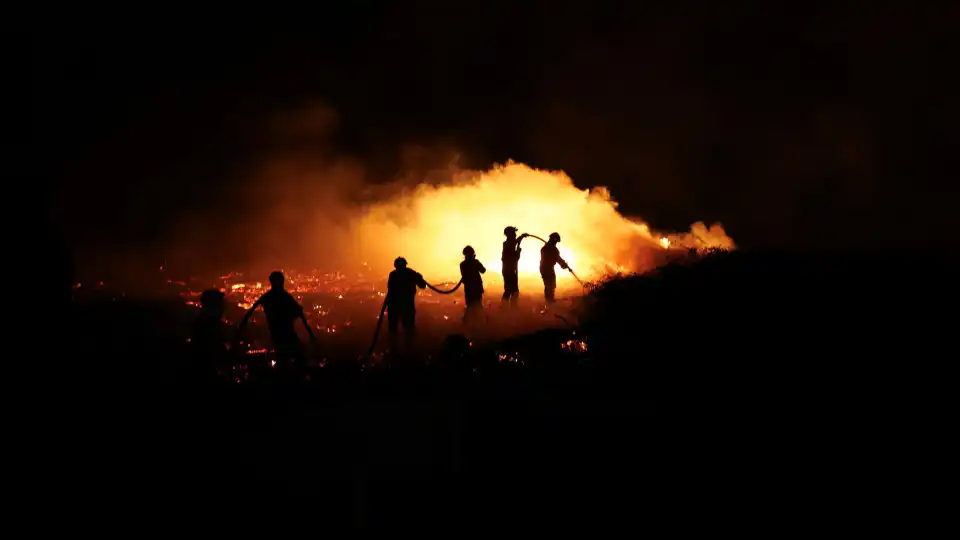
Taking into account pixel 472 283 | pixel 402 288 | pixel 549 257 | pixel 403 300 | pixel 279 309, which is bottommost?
pixel 279 309

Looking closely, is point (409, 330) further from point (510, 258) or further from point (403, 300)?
point (510, 258)

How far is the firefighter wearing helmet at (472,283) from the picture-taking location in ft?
42.2

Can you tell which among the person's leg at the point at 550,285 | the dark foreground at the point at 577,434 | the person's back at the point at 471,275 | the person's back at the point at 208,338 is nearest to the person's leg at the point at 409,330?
the dark foreground at the point at 577,434

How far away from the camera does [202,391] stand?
28.9 feet

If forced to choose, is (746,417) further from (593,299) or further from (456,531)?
(593,299)

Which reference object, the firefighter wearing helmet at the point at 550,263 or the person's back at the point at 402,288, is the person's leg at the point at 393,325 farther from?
the firefighter wearing helmet at the point at 550,263

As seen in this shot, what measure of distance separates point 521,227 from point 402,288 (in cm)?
1284

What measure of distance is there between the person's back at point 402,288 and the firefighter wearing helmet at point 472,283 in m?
1.70

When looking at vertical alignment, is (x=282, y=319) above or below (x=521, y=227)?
below

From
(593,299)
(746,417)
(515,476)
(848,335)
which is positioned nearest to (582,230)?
(593,299)

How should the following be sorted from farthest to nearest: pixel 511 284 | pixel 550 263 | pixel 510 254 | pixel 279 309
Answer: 1. pixel 550 263
2. pixel 511 284
3. pixel 510 254
4. pixel 279 309

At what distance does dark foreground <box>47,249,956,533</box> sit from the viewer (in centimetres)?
531

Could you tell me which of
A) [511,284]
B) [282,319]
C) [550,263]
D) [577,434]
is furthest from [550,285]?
[577,434]

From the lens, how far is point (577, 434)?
7.00 metres
